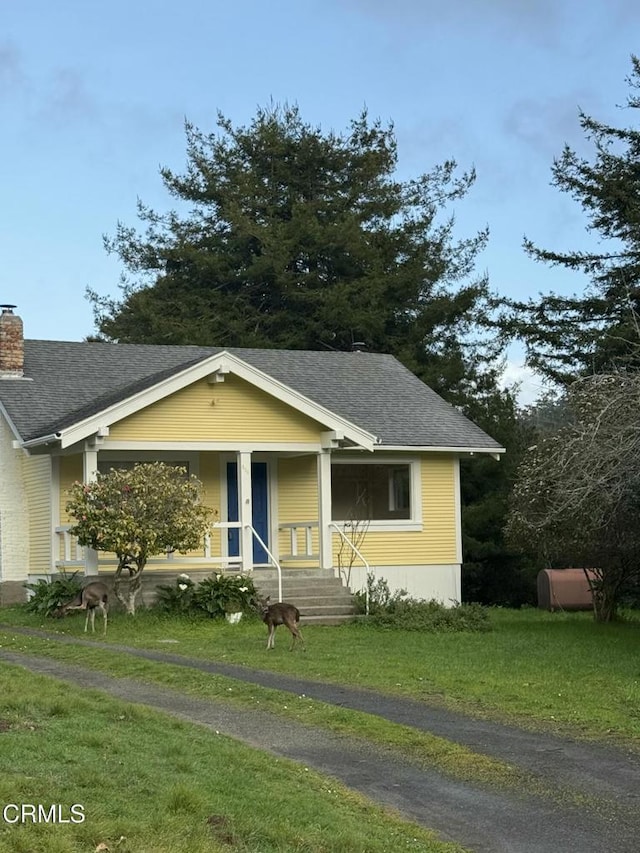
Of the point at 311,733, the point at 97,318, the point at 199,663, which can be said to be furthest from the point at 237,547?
the point at 97,318

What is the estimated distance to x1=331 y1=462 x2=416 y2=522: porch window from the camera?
A: 27.3 meters

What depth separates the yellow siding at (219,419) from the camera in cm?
2323

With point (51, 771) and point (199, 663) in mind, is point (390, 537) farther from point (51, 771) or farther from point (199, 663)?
point (51, 771)

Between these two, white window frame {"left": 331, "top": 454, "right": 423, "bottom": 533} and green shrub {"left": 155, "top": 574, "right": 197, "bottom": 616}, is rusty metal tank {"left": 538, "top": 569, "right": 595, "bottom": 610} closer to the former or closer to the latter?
white window frame {"left": 331, "top": 454, "right": 423, "bottom": 533}

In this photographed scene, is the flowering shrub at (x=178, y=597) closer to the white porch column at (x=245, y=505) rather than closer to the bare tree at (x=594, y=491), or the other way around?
the white porch column at (x=245, y=505)

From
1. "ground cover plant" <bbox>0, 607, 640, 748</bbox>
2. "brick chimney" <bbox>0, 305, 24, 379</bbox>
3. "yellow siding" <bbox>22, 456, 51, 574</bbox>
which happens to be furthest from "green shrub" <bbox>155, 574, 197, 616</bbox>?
"brick chimney" <bbox>0, 305, 24, 379</bbox>

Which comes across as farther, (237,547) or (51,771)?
(237,547)

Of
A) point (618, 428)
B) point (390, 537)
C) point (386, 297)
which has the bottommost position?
point (390, 537)

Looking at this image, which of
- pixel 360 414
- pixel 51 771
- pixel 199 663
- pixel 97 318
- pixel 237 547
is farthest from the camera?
pixel 97 318

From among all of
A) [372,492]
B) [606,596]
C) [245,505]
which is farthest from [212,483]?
[606,596]

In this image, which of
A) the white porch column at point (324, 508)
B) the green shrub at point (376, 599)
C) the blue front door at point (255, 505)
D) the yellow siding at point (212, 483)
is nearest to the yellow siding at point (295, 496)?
the blue front door at point (255, 505)

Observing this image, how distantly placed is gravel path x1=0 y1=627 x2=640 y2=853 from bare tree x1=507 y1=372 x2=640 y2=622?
5.08 meters

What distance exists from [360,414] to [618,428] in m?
11.4

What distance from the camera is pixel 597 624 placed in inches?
951
